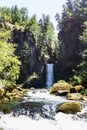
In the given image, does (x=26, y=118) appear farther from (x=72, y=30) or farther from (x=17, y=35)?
(x=17, y=35)

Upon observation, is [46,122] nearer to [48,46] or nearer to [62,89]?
[62,89]

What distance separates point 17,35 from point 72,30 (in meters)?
16.7

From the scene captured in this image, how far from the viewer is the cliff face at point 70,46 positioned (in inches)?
2478

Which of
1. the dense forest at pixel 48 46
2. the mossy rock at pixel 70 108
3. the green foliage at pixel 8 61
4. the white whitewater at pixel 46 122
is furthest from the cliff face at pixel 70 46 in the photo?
the white whitewater at pixel 46 122

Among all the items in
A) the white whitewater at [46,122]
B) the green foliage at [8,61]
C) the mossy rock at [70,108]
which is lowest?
the white whitewater at [46,122]

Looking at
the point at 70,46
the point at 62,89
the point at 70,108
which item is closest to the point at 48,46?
the point at 70,46

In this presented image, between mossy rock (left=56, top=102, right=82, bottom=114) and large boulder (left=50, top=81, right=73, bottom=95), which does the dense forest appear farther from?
mossy rock (left=56, top=102, right=82, bottom=114)

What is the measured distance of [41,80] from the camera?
66.6 meters

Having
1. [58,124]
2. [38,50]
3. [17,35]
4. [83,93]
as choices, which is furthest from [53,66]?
[58,124]

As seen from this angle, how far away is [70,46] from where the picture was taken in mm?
64188

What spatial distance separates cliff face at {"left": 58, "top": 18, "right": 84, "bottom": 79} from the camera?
6294cm

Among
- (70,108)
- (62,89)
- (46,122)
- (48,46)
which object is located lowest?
(46,122)

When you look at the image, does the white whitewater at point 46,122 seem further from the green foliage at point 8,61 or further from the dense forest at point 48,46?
the dense forest at point 48,46

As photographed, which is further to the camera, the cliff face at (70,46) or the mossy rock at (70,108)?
the cliff face at (70,46)
